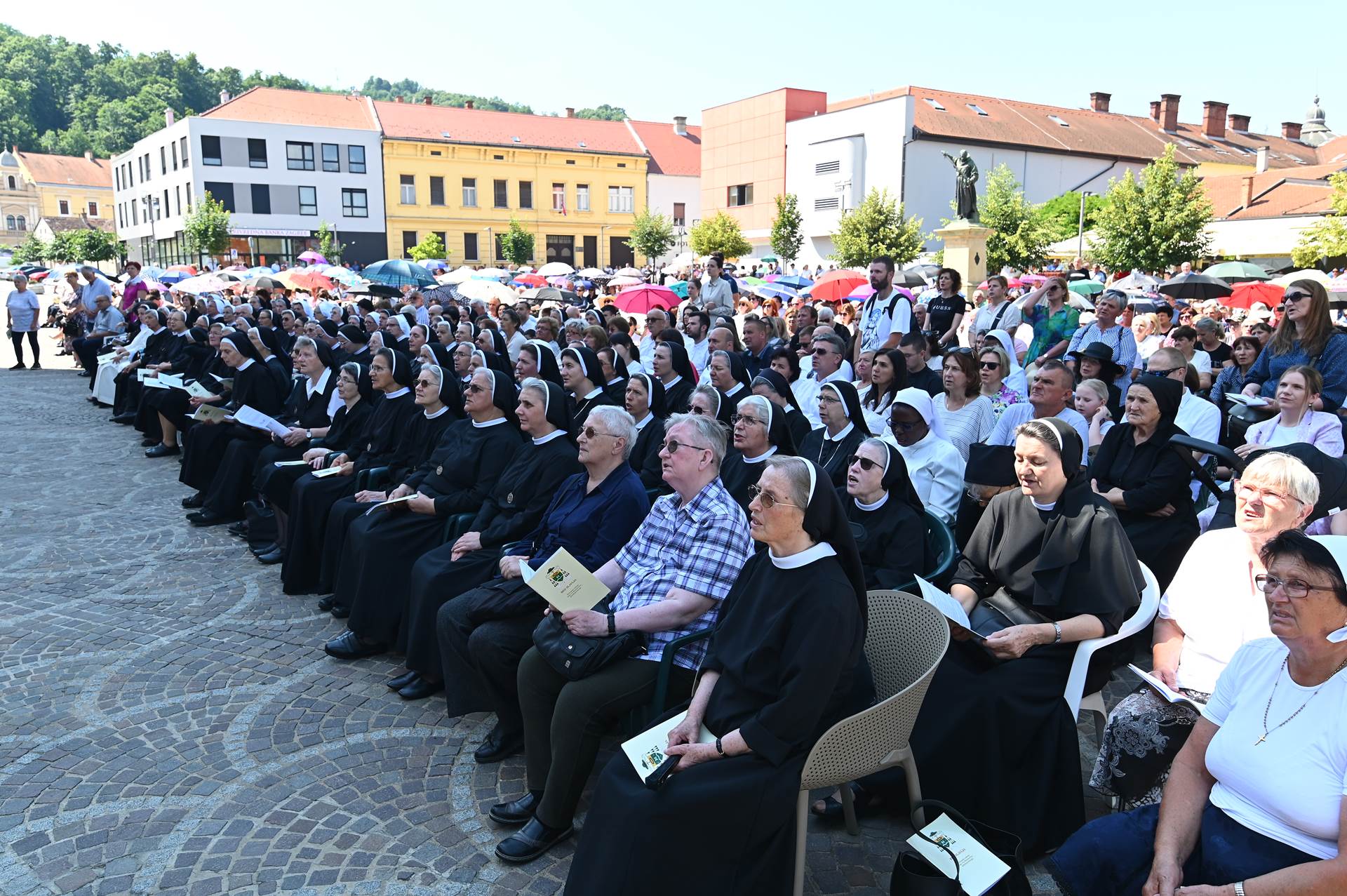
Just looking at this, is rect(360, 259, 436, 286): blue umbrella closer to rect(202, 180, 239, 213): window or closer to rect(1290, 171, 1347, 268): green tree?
rect(1290, 171, 1347, 268): green tree

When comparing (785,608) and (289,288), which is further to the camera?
(289,288)

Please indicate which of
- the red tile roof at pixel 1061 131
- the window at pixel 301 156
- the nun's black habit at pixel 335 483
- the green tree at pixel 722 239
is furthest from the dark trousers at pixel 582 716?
the window at pixel 301 156

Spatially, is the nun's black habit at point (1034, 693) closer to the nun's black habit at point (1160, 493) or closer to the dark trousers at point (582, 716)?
the dark trousers at point (582, 716)

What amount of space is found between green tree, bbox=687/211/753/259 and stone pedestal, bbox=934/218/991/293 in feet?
72.0

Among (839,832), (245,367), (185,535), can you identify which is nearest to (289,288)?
(245,367)

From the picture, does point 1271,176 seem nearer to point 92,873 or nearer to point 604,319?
point 604,319

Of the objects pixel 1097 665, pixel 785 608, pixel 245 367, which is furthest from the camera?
pixel 245 367

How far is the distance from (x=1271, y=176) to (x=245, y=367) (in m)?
41.5

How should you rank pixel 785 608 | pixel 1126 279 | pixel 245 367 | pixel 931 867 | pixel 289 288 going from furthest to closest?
pixel 289 288
pixel 1126 279
pixel 245 367
pixel 785 608
pixel 931 867

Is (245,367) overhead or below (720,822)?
overhead

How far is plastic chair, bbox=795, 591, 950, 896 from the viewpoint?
2.81 m

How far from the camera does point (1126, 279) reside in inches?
798

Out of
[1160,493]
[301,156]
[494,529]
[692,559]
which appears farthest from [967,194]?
[301,156]

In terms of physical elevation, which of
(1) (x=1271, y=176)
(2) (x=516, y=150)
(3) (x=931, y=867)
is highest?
(2) (x=516, y=150)
